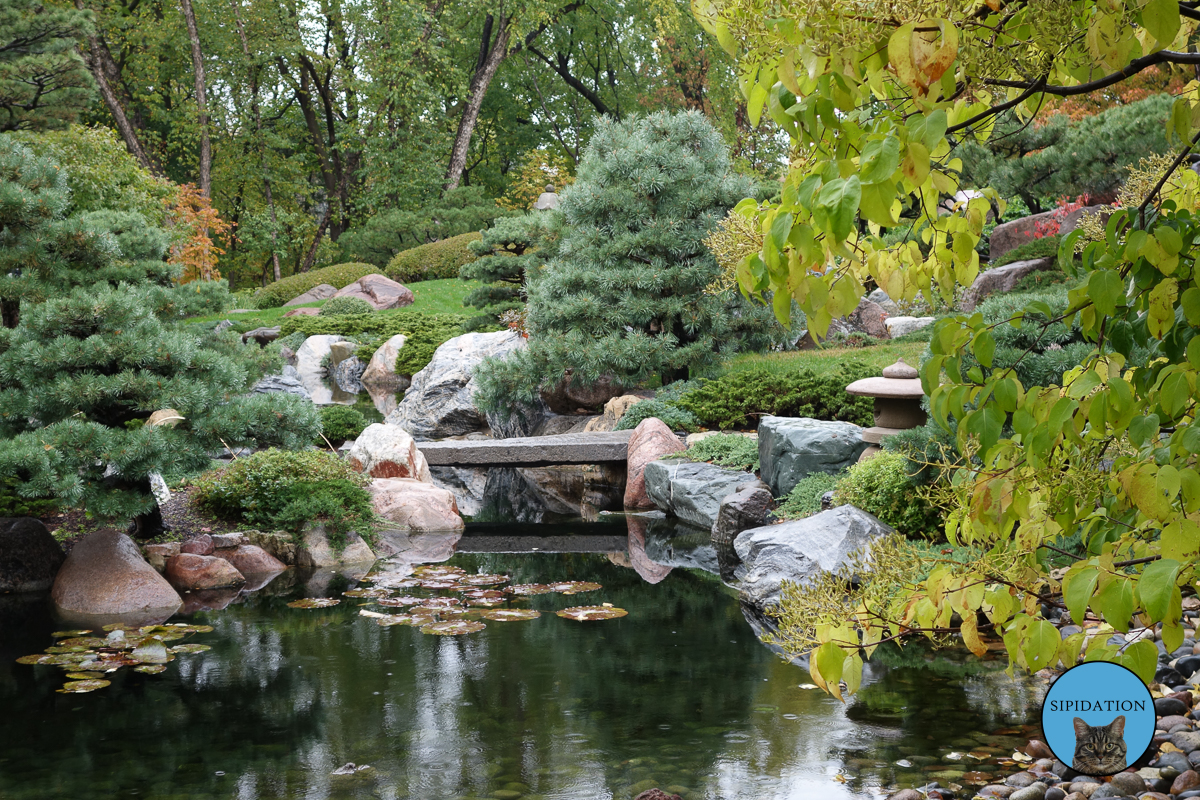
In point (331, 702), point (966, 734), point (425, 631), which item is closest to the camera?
point (966, 734)

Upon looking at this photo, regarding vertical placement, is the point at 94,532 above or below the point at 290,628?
above

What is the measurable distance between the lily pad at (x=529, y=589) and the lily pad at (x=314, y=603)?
1.29m

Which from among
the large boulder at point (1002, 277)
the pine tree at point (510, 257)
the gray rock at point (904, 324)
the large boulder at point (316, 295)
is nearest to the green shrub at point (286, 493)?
the pine tree at point (510, 257)

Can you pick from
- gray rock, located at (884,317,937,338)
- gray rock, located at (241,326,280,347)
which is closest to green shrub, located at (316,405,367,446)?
gray rock, located at (241,326,280,347)

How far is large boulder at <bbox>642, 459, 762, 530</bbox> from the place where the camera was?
900 cm

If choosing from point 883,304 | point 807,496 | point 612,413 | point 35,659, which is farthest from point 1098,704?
point 883,304

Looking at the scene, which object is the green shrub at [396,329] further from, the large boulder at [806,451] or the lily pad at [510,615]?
the lily pad at [510,615]

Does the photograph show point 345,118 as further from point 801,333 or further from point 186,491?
point 186,491

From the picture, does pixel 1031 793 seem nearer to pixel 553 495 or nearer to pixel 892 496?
pixel 892 496

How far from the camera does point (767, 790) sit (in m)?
3.62

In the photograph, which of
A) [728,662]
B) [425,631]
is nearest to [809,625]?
[728,662]

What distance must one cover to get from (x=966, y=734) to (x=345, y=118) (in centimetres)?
3028

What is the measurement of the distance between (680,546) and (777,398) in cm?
260

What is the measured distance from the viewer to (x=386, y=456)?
10.2 m
